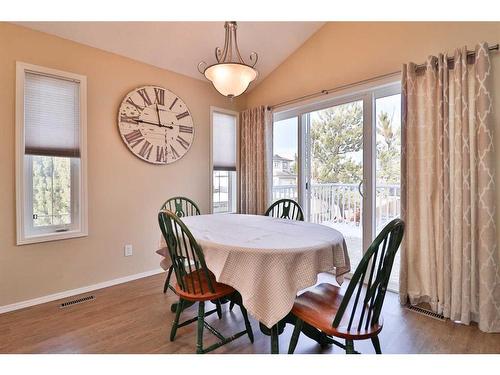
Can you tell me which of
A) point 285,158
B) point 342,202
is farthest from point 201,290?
point 285,158

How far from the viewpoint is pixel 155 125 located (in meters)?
3.19

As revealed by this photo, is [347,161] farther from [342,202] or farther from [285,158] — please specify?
[285,158]

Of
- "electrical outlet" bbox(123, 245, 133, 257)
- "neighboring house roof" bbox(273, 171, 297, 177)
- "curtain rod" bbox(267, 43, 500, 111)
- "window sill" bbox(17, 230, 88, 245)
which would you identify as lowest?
"electrical outlet" bbox(123, 245, 133, 257)

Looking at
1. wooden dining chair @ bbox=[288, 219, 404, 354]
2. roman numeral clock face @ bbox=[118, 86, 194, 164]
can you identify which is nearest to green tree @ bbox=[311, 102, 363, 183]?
roman numeral clock face @ bbox=[118, 86, 194, 164]

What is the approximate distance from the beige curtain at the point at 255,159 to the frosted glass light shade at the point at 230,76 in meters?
1.64

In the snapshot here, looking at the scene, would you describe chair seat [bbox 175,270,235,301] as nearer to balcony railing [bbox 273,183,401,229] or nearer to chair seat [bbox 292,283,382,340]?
chair seat [bbox 292,283,382,340]

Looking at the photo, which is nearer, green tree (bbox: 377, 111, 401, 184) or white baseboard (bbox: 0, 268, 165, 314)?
white baseboard (bbox: 0, 268, 165, 314)

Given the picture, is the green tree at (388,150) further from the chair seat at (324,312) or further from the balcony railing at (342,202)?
the chair seat at (324,312)

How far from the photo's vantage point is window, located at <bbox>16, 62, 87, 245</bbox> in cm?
238

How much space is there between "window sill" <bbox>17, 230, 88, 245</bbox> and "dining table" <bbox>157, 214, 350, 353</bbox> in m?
1.59

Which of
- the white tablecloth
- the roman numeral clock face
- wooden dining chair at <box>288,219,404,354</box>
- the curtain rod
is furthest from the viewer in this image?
the roman numeral clock face

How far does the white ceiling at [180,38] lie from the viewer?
2.62 meters

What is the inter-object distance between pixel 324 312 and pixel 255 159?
2.55 metres

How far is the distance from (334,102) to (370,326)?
96.4 inches
